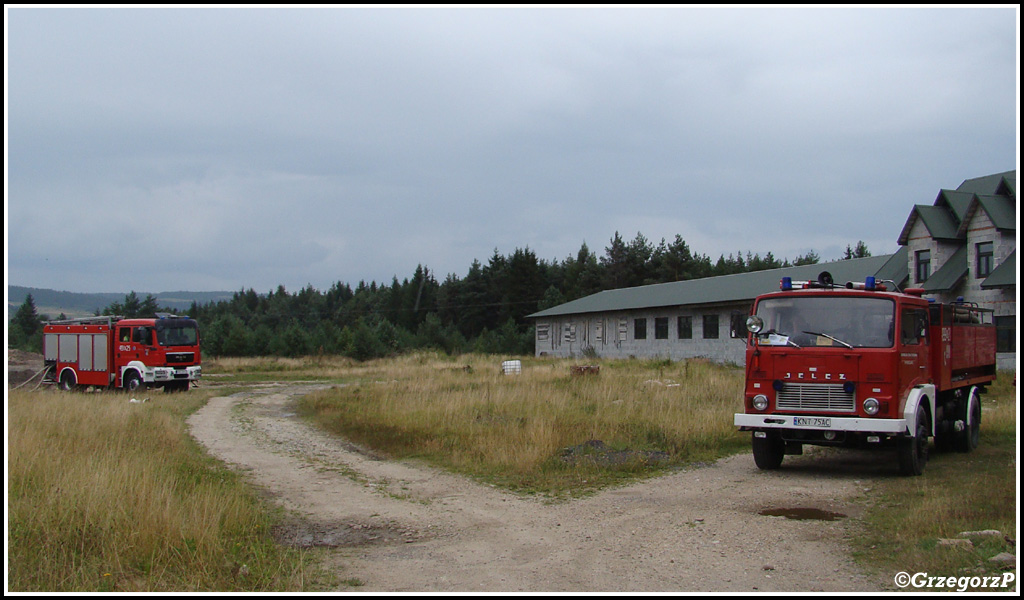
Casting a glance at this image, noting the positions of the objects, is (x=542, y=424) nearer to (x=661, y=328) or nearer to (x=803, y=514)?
(x=803, y=514)

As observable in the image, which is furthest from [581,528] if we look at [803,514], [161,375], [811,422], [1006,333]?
[1006,333]

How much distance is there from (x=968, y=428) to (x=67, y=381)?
30.2m

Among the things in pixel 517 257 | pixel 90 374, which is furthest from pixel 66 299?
pixel 90 374

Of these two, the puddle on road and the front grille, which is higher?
the front grille

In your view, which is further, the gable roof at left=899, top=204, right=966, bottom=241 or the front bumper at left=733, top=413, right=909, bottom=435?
the gable roof at left=899, top=204, right=966, bottom=241

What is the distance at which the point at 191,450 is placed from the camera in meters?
13.7

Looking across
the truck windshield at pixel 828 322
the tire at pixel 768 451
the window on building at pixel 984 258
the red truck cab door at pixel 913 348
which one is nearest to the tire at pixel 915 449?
the red truck cab door at pixel 913 348

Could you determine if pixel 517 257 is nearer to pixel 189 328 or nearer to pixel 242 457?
pixel 189 328

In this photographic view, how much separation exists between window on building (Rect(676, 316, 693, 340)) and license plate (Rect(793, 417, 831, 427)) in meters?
31.0

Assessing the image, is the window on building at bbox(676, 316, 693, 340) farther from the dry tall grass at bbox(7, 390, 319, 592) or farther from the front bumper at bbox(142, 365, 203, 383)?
the dry tall grass at bbox(7, 390, 319, 592)

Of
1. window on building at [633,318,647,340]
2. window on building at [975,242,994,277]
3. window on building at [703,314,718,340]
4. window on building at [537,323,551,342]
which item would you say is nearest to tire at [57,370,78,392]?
window on building at [703,314,718,340]

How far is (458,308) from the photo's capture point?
3861 inches

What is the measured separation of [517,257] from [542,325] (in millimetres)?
37837

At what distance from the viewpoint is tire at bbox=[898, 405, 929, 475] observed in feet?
35.6
